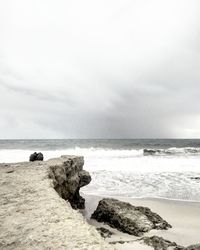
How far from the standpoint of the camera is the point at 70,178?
941cm

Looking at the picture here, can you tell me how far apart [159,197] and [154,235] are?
17.4 feet

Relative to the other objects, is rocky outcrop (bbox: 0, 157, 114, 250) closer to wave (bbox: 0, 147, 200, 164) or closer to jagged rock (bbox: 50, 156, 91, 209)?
jagged rock (bbox: 50, 156, 91, 209)

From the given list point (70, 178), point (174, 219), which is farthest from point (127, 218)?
point (70, 178)

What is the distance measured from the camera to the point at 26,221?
158 inches

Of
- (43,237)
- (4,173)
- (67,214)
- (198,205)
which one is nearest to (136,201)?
(198,205)

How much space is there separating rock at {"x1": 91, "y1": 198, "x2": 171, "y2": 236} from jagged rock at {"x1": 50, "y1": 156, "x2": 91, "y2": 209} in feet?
3.82

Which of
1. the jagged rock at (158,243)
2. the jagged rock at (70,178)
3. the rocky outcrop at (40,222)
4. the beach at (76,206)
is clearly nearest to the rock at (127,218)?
the beach at (76,206)

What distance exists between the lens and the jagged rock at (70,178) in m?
8.51

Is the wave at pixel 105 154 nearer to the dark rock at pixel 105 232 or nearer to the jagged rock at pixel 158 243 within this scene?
the dark rock at pixel 105 232

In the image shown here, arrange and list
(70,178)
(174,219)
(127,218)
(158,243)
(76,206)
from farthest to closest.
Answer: (76,206) < (70,178) < (174,219) < (127,218) < (158,243)

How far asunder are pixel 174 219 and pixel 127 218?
6.86ft

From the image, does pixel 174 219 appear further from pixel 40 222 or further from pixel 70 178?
pixel 40 222

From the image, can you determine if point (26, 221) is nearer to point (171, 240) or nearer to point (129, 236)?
point (129, 236)

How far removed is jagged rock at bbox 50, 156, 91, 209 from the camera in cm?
851
